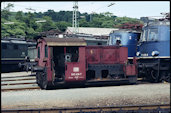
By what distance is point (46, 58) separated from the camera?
12.1 meters

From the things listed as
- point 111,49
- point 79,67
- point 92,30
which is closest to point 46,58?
point 79,67

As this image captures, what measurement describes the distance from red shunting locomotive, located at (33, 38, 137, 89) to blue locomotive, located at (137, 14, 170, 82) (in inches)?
58.1

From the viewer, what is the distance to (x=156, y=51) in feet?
45.4

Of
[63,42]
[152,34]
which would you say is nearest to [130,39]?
[152,34]

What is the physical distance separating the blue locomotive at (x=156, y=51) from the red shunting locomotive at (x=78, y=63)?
4.84ft

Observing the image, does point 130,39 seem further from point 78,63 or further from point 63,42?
point 63,42

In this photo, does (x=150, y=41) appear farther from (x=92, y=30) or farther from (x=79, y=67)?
(x=92, y=30)

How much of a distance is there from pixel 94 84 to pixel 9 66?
13396 mm

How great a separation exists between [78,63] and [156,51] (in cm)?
531

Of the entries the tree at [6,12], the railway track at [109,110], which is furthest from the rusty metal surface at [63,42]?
the tree at [6,12]

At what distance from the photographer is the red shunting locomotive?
12039mm

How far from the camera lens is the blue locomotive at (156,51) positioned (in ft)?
44.9

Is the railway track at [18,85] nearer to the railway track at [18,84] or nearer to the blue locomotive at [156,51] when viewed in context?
the railway track at [18,84]

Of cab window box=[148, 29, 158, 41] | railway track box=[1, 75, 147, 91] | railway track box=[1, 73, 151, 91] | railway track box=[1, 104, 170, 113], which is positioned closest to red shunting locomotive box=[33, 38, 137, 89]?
railway track box=[1, 75, 147, 91]
